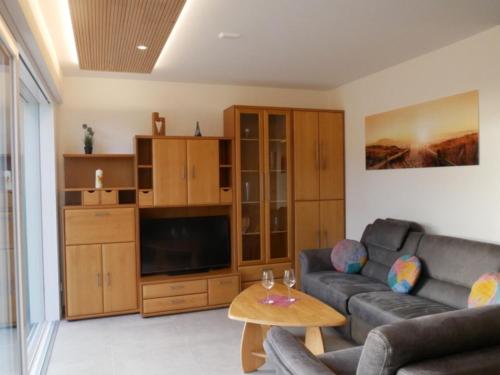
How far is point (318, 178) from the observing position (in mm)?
5008

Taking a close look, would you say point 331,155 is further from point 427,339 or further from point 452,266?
point 427,339

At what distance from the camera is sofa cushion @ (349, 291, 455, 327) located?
2984mm

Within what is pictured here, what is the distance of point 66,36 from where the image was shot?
3264 millimetres

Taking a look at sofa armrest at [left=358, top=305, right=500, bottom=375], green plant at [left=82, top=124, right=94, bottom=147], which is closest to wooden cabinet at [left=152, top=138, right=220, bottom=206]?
green plant at [left=82, top=124, right=94, bottom=147]

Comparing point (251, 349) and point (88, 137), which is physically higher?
point (88, 137)

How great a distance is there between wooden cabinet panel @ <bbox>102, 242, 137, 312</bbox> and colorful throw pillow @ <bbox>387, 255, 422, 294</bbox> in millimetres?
2638

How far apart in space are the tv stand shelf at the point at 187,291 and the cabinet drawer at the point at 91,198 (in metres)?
0.98

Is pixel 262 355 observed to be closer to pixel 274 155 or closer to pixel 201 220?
pixel 201 220

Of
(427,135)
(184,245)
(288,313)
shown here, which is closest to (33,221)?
(184,245)

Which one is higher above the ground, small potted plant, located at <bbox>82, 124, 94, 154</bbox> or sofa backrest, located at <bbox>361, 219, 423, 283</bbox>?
small potted plant, located at <bbox>82, 124, 94, 154</bbox>

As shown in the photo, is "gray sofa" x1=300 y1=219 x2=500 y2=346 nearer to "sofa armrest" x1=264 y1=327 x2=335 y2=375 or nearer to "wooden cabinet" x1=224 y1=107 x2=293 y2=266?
"wooden cabinet" x1=224 y1=107 x2=293 y2=266

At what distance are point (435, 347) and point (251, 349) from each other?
6.15 feet

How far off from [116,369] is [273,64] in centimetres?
315

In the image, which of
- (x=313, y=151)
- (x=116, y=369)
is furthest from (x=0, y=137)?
(x=313, y=151)
